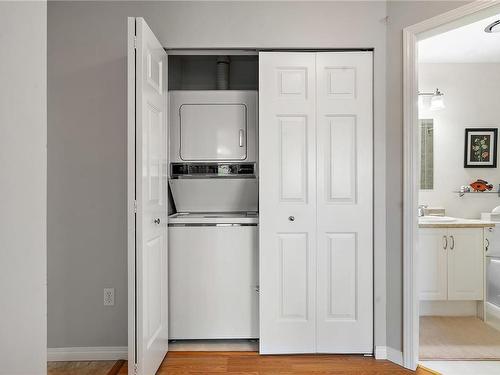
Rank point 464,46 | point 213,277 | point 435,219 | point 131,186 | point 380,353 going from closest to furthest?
point 131,186 → point 380,353 → point 213,277 → point 464,46 → point 435,219

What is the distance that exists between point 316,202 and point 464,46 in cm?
228

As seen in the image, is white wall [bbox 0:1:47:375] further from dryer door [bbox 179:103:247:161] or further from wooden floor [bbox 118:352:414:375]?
dryer door [bbox 179:103:247:161]

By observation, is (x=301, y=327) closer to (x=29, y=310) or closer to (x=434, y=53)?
(x=29, y=310)

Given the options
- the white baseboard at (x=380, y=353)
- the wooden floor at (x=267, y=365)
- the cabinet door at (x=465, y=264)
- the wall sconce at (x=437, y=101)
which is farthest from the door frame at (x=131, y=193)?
the wall sconce at (x=437, y=101)

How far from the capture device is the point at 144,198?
81.7 inches

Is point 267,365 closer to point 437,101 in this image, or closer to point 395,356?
point 395,356

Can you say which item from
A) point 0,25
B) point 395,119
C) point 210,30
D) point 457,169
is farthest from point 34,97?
point 457,169

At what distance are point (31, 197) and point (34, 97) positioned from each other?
0.15 meters

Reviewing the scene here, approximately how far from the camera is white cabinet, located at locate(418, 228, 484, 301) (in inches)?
131

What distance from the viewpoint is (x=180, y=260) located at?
9.02 ft

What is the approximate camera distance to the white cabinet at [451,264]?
3332 mm

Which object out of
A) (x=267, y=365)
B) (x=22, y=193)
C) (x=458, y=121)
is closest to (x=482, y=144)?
(x=458, y=121)

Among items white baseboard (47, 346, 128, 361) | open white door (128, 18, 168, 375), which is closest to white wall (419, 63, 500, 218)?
open white door (128, 18, 168, 375)

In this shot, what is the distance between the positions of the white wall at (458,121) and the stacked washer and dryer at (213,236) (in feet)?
7.18
